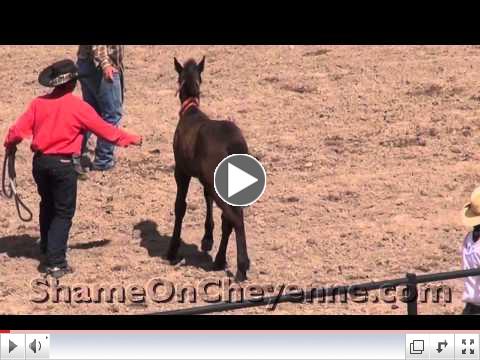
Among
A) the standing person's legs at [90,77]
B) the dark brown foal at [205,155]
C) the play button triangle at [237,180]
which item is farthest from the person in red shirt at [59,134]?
the standing person's legs at [90,77]

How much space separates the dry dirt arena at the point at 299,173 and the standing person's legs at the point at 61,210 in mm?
253

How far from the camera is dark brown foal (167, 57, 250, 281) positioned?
830 cm

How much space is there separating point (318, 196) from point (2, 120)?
4175mm

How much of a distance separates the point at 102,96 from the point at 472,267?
5.16m

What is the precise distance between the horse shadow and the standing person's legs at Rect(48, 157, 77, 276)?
84 centimetres

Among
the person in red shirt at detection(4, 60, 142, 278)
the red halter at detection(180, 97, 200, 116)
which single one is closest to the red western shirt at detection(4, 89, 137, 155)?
the person in red shirt at detection(4, 60, 142, 278)

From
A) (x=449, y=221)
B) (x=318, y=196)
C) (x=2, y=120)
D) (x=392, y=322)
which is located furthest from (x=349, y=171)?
(x=392, y=322)

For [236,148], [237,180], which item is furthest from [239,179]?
[236,148]

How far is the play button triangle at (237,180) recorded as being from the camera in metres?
7.88

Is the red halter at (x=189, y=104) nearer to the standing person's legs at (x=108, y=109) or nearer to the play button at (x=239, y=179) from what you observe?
the play button at (x=239, y=179)

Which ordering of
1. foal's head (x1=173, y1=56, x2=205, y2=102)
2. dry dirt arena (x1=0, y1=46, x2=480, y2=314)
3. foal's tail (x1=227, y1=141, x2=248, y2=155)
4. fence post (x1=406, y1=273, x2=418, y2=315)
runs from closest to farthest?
fence post (x1=406, y1=273, x2=418, y2=315) < foal's tail (x1=227, y1=141, x2=248, y2=155) < dry dirt arena (x1=0, y1=46, x2=480, y2=314) < foal's head (x1=173, y1=56, x2=205, y2=102)

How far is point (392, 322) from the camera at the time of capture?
223 inches

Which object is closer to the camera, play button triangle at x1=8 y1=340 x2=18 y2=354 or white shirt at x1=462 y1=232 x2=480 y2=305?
play button triangle at x1=8 y1=340 x2=18 y2=354

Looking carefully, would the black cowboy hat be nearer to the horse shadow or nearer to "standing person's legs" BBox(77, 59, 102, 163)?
the horse shadow
